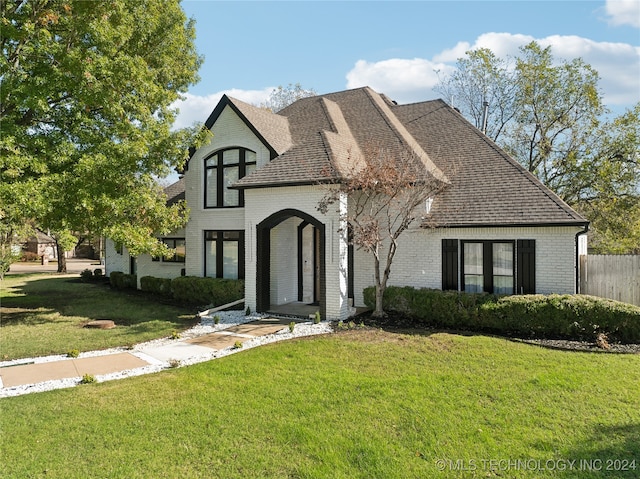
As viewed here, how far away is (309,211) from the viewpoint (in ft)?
44.7

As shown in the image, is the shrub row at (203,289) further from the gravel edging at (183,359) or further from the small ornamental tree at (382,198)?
the small ornamental tree at (382,198)

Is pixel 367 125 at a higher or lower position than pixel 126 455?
higher

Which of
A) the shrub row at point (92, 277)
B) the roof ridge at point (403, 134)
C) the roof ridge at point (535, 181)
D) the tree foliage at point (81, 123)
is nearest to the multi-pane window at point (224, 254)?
the tree foliage at point (81, 123)

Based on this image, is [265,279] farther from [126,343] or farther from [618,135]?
[618,135]

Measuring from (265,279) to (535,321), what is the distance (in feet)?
28.4

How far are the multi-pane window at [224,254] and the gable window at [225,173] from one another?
130 centimetres

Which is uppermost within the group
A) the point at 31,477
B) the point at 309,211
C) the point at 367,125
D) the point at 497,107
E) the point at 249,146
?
the point at 497,107

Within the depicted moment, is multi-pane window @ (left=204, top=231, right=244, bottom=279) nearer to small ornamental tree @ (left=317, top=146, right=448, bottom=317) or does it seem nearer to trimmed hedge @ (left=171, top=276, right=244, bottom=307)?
trimmed hedge @ (left=171, top=276, right=244, bottom=307)

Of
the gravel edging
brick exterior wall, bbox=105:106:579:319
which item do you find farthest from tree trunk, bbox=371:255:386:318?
the gravel edging

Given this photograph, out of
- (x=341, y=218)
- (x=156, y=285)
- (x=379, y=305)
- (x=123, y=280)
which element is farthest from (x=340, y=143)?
(x=123, y=280)

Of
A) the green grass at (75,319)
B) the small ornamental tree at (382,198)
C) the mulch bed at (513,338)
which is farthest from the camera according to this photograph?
the small ornamental tree at (382,198)

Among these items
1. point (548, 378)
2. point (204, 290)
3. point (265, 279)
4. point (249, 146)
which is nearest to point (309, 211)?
point (265, 279)

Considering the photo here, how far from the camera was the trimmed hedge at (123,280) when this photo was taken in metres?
22.3

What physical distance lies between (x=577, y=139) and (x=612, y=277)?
14.0m
